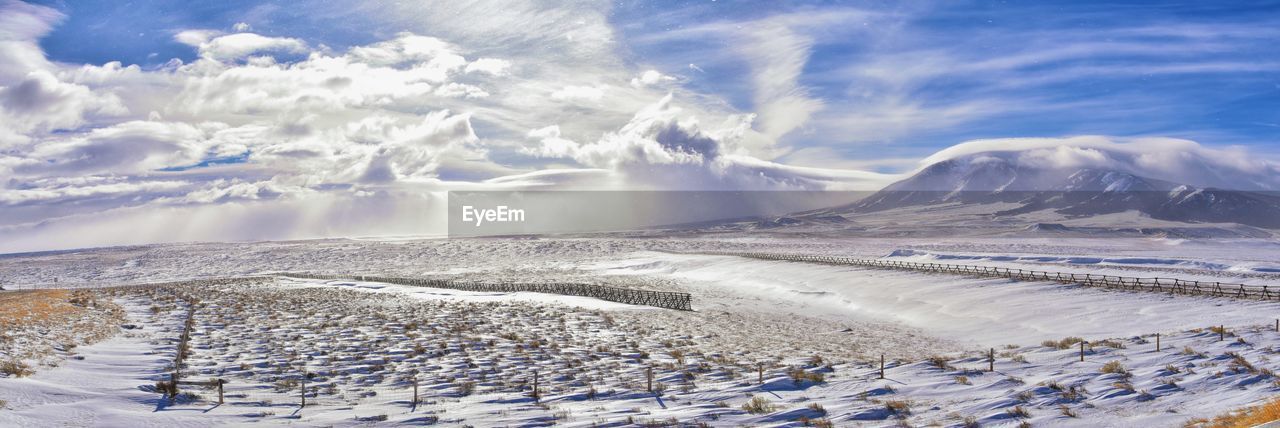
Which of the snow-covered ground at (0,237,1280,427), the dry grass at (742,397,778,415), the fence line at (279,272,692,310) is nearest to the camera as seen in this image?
the snow-covered ground at (0,237,1280,427)

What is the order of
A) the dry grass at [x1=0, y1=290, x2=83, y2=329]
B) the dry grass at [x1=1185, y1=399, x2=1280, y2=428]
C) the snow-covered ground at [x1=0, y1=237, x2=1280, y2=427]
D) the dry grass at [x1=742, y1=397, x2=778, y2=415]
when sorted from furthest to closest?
the dry grass at [x1=0, y1=290, x2=83, y2=329]
the dry grass at [x1=742, y1=397, x2=778, y2=415]
the snow-covered ground at [x1=0, y1=237, x2=1280, y2=427]
the dry grass at [x1=1185, y1=399, x2=1280, y2=428]

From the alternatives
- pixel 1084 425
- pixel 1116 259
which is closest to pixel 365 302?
pixel 1084 425

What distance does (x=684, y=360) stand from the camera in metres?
25.3

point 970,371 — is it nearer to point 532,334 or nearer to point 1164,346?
point 1164,346

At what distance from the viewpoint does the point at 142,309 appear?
42.1 meters

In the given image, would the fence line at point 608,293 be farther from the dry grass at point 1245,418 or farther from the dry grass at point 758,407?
the dry grass at point 1245,418

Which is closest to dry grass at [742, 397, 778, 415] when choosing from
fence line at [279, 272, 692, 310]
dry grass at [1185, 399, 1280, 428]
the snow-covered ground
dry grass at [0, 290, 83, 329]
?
the snow-covered ground

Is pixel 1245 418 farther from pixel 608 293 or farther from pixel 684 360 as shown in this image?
pixel 608 293

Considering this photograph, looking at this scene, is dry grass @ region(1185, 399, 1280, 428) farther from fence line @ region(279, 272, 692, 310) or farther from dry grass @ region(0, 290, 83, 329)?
dry grass @ region(0, 290, 83, 329)

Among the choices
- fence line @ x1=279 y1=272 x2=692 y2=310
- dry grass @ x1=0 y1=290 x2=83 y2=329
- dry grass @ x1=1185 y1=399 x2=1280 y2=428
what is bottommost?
fence line @ x1=279 y1=272 x2=692 y2=310

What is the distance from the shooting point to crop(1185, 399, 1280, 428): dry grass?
12742mm

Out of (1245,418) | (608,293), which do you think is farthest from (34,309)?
(1245,418)

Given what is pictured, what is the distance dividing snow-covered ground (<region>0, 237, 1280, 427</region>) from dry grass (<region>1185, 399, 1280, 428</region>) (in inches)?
25.5

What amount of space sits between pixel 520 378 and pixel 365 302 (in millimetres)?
30071
